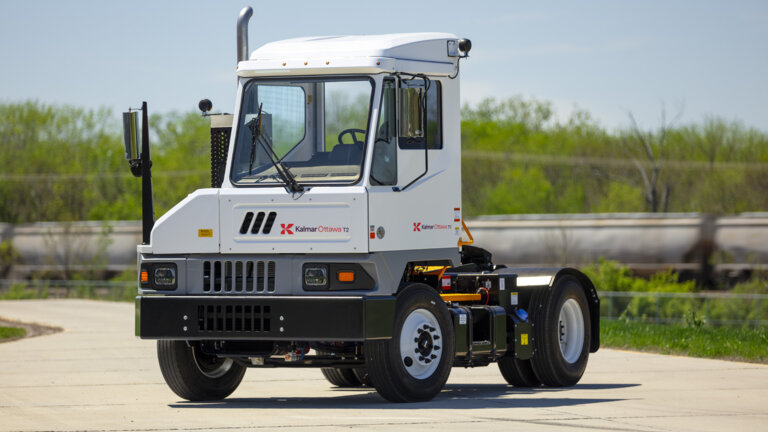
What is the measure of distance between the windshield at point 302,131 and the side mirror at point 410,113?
0.33m

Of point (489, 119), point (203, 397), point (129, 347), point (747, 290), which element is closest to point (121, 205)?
point (489, 119)

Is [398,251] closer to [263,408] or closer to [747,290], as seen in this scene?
[263,408]

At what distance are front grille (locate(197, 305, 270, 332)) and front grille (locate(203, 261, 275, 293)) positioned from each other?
0.17 m

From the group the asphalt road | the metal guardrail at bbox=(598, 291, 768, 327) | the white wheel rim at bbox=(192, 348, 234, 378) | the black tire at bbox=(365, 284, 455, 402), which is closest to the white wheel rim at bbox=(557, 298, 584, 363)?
the asphalt road

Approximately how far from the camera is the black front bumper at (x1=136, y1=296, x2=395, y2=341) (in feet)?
36.9

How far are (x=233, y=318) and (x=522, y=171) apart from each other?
64.5 metres

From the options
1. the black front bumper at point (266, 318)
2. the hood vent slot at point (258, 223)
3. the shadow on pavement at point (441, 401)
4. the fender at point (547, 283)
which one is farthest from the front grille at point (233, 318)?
the fender at point (547, 283)

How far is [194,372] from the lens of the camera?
1267 cm

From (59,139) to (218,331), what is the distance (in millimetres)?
61015

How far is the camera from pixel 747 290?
137ft

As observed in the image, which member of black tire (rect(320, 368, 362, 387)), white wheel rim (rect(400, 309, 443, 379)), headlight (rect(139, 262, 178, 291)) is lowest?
black tire (rect(320, 368, 362, 387))

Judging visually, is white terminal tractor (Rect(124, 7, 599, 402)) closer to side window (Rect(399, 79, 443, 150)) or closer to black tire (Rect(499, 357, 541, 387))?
side window (Rect(399, 79, 443, 150))

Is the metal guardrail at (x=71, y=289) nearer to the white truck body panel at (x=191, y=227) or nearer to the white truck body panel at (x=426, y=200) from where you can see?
the white truck body panel at (x=191, y=227)

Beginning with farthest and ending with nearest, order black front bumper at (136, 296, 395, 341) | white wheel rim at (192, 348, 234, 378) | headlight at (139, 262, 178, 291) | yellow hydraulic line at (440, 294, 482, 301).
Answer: yellow hydraulic line at (440, 294, 482, 301) < white wheel rim at (192, 348, 234, 378) < headlight at (139, 262, 178, 291) < black front bumper at (136, 296, 395, 341)
